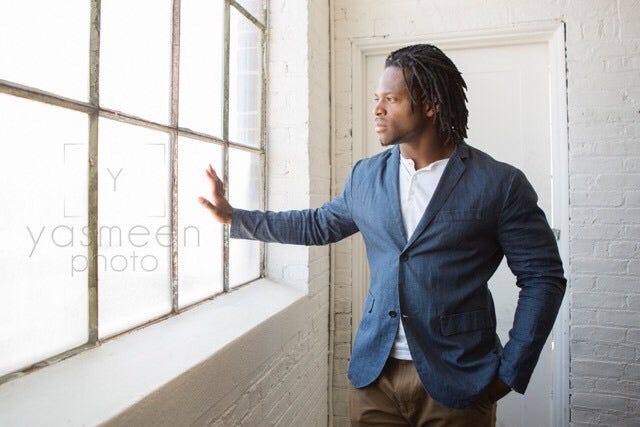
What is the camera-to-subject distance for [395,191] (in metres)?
1.37

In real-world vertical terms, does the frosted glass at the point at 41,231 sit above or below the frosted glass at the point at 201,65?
below

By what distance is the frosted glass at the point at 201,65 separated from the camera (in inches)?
62.5

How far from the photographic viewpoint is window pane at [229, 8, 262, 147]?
1.94 m

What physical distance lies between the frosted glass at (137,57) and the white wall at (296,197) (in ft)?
2.47

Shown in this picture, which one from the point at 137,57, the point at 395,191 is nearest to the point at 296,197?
the point at 395,191

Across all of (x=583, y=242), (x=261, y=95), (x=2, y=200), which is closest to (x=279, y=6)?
(x=261, y=95)

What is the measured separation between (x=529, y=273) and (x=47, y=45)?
1327 mm

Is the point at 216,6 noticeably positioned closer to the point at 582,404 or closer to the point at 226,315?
the point at 226,315

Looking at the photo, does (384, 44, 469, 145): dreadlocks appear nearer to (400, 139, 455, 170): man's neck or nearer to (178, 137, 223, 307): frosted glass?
(400, 139, 455, 170): man's neck

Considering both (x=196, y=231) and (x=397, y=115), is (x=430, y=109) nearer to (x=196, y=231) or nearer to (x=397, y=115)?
(x=397, y=115)

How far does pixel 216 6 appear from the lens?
181 cm

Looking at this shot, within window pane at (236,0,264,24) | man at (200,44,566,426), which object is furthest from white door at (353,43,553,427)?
man at (200,44,566,426)

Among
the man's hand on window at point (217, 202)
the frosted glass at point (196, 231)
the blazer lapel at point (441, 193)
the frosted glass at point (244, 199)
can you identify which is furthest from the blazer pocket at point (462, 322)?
the frosted glass at point (244, 199)

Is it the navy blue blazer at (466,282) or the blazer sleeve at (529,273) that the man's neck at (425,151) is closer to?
the navy blue blazer at (466,282)
